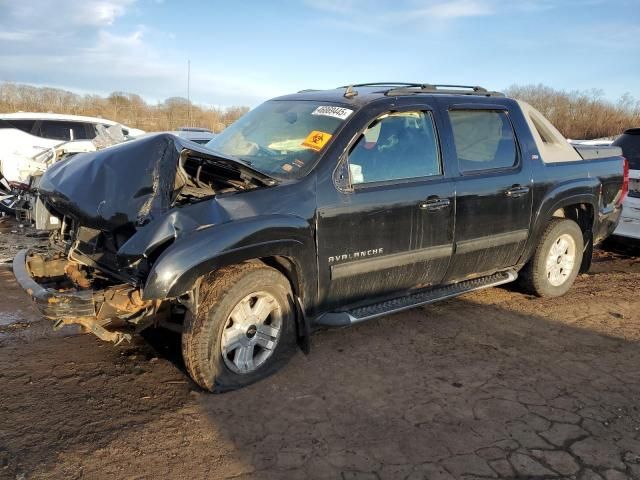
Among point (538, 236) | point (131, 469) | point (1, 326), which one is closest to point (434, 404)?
point (131, 469)

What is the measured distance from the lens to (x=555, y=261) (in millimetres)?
5543

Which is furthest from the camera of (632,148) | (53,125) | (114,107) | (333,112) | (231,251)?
(114,107)

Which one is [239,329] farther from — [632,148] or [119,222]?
[632,148]

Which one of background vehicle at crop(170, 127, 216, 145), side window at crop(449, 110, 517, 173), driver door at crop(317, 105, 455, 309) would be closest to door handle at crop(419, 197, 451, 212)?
driver door at crop(317, 105, 455, 309)

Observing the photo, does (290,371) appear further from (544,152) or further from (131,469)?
(544,152)

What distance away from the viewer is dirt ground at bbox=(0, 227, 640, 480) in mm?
2756

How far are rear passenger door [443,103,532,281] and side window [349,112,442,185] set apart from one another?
0.22 metres

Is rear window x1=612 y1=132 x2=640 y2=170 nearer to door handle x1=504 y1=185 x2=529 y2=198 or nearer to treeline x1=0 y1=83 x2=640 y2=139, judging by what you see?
door handle x1=504 y1=185 x2=529 y2=198

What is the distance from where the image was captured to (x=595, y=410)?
3375 millimetres

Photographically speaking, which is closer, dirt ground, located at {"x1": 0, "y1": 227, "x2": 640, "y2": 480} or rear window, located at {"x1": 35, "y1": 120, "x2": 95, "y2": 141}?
dirt ground, located at {"x1": 0, "y1": 227, "x2": 640, "y2": 480}

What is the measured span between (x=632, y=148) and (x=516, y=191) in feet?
11.4

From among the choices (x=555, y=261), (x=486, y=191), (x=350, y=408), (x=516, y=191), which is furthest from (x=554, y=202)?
(x=350, y=408)


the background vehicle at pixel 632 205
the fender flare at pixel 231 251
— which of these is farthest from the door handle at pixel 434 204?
the background vehicle at pixel 632 205

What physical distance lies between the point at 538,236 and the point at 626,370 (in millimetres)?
1625
